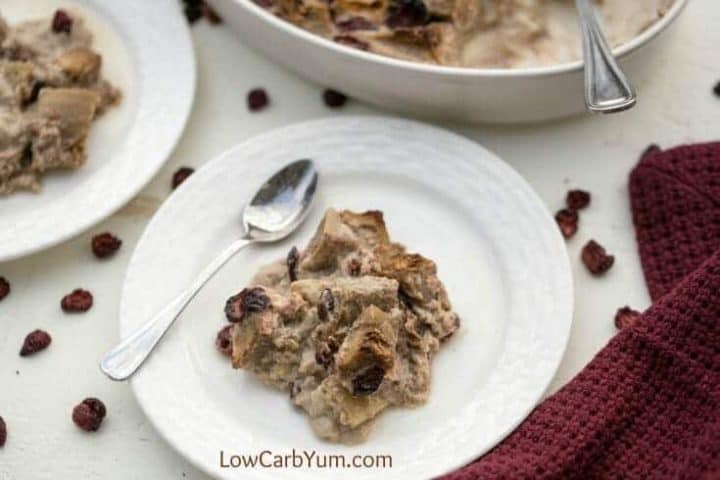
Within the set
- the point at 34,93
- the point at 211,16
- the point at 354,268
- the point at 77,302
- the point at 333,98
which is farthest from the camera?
the point at 211,16

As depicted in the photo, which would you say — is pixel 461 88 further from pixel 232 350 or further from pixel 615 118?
pixel 232 350

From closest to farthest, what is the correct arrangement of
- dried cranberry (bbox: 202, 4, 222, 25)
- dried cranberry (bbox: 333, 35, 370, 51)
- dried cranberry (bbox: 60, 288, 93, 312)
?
dried cranberry (bbox: 60, 288, 93, 312) < dried cranberry (bbox: 333, 35, 370, 51) < dried cranberry (bbox: 202, 4, 222, 25)

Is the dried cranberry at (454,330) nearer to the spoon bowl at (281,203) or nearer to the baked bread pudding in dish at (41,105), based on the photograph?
the spoon bowl at (281,203)

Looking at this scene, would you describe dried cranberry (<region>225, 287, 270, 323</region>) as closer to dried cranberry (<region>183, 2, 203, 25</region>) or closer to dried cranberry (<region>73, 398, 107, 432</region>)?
dried cranberry (<region>73, 398, 107, 432</region>)

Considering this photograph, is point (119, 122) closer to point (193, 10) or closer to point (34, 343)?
point (193, 10)

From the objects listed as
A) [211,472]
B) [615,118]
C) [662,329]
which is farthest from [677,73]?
[211,472]

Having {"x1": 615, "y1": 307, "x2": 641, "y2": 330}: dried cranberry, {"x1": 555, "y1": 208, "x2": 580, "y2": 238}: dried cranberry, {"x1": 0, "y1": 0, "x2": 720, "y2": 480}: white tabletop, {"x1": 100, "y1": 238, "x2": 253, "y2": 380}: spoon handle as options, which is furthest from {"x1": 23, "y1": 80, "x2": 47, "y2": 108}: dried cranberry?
{"x1": 615, "y1": 307, "x2": 641, "y2": 330}: dried cranberry

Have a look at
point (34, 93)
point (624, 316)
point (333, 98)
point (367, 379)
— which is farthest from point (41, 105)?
point (624, 316)
